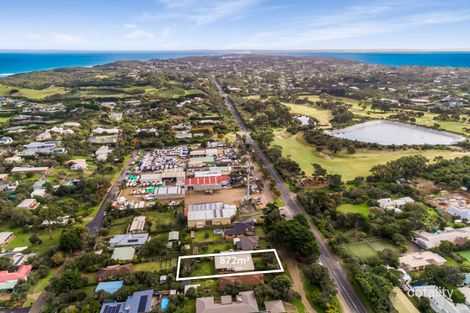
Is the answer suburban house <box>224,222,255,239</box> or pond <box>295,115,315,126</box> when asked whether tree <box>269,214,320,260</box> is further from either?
pond <box>295,115,315,126</box>

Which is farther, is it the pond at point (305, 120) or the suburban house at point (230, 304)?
the pond at point (305, 120)

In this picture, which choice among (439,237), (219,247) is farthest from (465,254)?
(219,247)

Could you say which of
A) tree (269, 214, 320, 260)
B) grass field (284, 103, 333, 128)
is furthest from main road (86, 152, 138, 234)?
grass field (284, 103, 333, 128)

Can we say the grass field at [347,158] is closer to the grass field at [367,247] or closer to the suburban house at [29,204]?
the grass field at [367,247]

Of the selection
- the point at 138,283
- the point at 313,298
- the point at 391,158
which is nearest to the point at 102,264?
the point at 138,283

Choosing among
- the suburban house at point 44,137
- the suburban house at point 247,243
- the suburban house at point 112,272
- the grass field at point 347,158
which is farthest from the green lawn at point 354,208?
the suburban house at point 44,137
